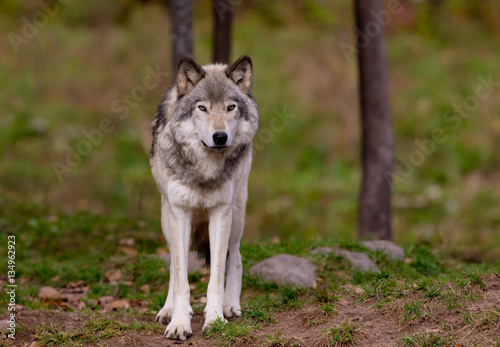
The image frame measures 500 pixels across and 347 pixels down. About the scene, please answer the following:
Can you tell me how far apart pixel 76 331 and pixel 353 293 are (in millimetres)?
2243

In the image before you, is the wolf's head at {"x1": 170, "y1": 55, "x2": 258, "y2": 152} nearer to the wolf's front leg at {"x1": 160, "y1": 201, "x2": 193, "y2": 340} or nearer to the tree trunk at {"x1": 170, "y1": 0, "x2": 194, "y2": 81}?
the wolf's front leg at {"x1": 160, "y1": 201, "x2": 193, "y2": 340}

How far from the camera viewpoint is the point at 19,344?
14.6 feet

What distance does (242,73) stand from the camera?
5.26 meters

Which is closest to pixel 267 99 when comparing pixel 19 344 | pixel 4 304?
pixel 4 304

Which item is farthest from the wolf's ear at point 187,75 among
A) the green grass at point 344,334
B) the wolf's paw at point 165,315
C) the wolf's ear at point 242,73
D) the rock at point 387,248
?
the rock at point 387,248

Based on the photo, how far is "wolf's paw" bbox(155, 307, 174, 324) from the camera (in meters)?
5.15

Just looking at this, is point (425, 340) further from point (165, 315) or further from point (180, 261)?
point (165, 315)

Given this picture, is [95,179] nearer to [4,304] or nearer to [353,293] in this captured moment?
[4,304]

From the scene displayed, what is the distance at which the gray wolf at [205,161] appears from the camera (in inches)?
194

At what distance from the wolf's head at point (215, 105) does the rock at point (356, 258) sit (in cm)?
210

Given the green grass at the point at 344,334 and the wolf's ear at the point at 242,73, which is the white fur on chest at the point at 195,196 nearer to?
the wolf's ear at the point at 242,73

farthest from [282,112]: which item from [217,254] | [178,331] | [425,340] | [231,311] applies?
[425,340]

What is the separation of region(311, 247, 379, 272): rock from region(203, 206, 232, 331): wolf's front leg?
194cm

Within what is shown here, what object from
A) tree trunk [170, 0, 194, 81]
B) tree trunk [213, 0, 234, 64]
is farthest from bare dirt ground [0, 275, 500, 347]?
tree trunk [213, 0, 234, 64]
